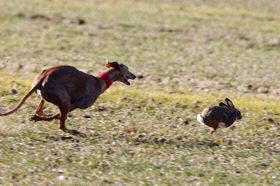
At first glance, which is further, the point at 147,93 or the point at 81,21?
A: the point at 81,21

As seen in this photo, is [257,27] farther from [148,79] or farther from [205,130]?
[205,130]

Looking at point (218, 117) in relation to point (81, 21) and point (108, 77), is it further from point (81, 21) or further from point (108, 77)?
point (81, 21)

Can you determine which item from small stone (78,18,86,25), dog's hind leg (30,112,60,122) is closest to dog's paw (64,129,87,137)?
dog's hind leg (30,112,60,122)

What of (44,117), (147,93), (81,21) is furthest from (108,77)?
(81,21)

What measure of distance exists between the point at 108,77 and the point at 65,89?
141 centimetres

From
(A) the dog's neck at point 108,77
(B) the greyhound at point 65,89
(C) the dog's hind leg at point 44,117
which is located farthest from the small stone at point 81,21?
(C) the dog's hind leg at point 44,117

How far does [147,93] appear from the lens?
729 inches

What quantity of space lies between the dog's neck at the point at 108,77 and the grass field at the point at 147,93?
75 centimetres

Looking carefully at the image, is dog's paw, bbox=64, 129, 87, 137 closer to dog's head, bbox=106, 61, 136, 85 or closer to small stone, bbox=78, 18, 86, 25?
dog's head, bbox=106, 61, 136, 85

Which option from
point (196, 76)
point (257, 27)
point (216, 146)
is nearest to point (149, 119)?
point (216, 146)

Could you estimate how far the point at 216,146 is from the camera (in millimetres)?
13859

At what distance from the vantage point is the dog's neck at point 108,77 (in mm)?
14466

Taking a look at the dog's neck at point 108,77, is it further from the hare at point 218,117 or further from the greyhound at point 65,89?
the hare at point 218,117

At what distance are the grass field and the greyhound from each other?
391 millimetres
